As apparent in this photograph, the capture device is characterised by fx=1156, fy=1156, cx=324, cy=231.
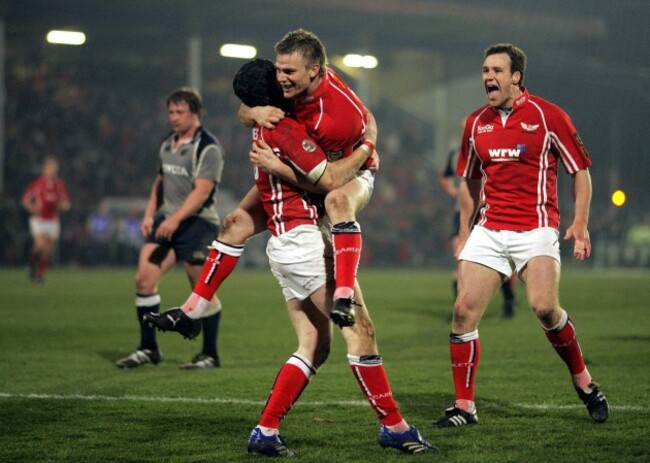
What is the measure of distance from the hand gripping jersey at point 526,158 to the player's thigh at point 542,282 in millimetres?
233

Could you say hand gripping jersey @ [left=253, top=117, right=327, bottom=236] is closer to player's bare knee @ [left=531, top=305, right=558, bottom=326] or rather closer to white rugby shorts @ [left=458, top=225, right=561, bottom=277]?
white rugby shorts @ [left=458, top=225, right=561, bottom=277]

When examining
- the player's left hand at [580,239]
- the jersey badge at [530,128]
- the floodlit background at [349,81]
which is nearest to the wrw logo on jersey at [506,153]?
the jersey badge at [530,128]

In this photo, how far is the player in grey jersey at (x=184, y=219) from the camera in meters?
10.1

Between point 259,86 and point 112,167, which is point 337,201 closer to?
point 259,86

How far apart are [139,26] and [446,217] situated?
1197 cm

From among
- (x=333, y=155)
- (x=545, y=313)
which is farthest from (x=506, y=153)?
(x=333, y=155)

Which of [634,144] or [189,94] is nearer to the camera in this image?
[189,94]

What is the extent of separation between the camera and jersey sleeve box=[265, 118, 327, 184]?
223 inches

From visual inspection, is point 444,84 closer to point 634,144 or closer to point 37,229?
point 634,144

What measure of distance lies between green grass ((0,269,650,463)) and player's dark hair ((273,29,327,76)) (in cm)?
201

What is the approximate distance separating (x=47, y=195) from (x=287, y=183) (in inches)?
740

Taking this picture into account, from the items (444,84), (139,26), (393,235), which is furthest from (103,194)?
(444,84)

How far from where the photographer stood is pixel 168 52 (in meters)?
44.5

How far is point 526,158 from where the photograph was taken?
7.05 m
